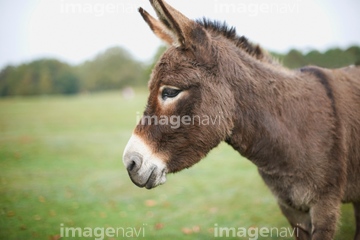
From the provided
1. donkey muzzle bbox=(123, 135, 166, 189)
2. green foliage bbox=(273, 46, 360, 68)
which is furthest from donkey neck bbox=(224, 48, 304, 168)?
green foliage bbox=(273, 46, 360, 68)

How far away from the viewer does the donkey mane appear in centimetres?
296

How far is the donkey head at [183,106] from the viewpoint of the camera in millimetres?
2525

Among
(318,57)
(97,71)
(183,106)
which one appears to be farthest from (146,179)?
(97,71)

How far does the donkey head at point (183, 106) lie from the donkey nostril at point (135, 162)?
96mm

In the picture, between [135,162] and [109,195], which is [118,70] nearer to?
[109,195]

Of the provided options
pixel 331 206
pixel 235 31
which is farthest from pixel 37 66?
pixel 331 206

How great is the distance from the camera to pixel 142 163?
2.43 metres

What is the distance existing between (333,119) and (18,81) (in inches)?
458

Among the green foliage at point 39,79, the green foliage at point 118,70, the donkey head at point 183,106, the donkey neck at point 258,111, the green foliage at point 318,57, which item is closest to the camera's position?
the donkey head at point 183,106

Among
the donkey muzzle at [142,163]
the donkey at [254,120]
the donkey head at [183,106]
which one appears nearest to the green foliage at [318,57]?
the donkey at [254,120]

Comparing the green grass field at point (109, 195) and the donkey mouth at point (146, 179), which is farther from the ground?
the donkey mouth at point (146, 179)

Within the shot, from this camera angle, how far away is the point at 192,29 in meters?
2.61

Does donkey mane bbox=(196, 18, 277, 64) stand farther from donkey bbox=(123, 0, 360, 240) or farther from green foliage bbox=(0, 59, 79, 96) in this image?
green foliage bbox=(0, 59, 79, 96)

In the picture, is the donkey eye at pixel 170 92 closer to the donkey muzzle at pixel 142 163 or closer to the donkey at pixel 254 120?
the donkey at pixel 254 120
